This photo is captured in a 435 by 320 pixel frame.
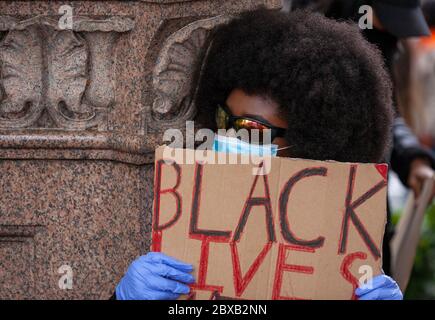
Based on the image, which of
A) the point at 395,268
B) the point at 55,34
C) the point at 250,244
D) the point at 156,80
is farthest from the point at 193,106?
the point at 395,268

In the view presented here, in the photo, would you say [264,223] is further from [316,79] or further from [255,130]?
[316,79]

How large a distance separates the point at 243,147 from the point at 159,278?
0.52 m

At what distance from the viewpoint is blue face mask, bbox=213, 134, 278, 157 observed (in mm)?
3057

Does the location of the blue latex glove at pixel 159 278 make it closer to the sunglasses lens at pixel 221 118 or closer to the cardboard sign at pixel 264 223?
the cardboard sign at pixel 264 223

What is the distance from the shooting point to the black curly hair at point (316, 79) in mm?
3092

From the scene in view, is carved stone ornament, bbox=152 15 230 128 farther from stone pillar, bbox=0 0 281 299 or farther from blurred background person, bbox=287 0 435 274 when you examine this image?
blurred background person, bbox=287 0 435 274

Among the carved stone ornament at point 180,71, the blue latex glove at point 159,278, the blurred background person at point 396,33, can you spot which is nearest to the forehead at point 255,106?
the carved stone ornament at point 180,71

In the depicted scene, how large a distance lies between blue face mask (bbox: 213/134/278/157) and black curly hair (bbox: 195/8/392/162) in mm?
80

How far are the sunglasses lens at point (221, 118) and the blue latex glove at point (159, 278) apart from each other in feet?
1.84

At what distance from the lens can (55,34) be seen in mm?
3285

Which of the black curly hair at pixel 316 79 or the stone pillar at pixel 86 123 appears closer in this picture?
the black curly hair at pixel 316 79

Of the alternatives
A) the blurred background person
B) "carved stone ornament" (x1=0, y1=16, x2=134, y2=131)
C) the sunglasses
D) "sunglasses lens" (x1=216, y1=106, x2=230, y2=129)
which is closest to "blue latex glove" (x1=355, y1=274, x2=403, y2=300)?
the sunglasses

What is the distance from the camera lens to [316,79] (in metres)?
3.08
